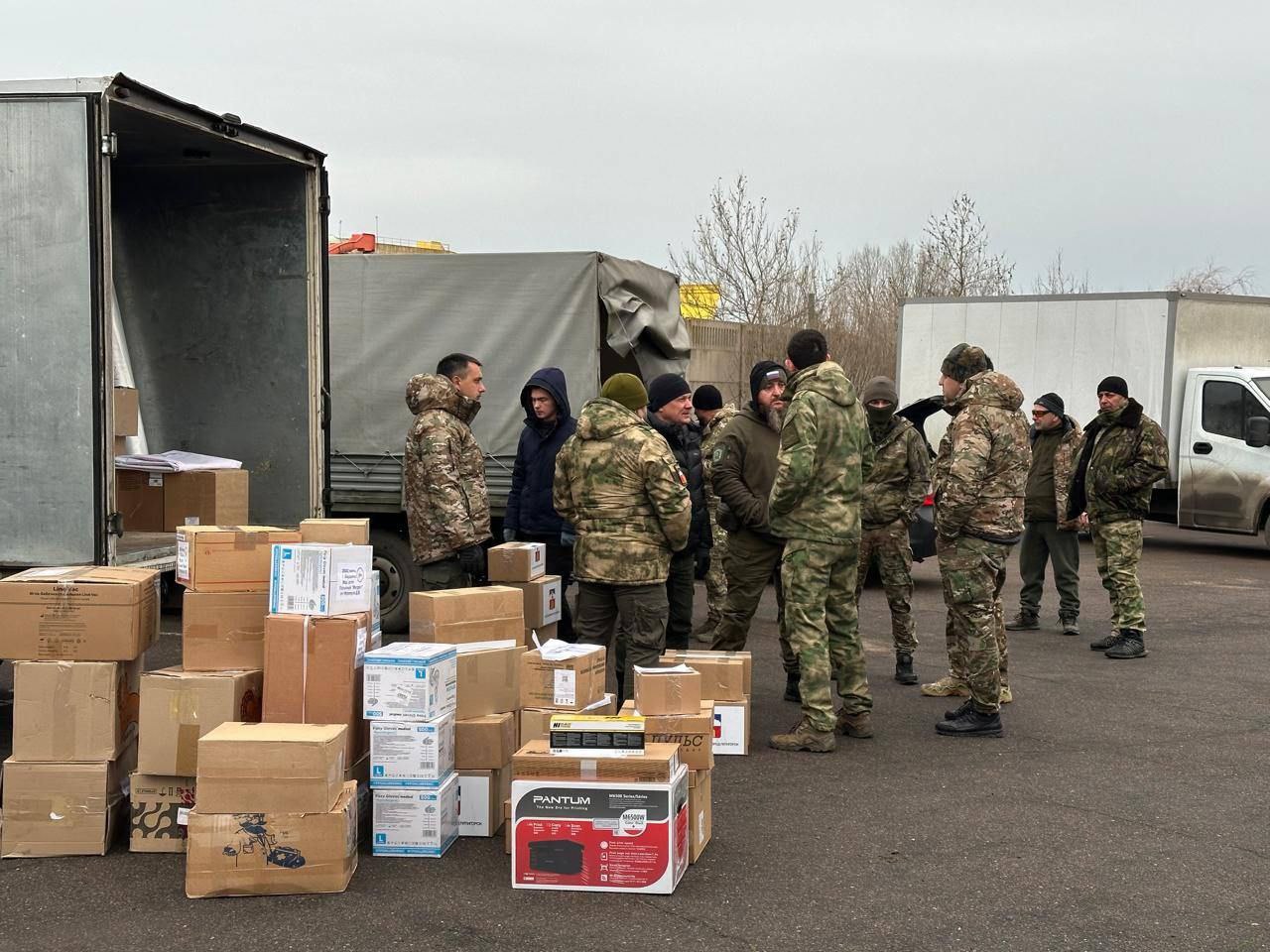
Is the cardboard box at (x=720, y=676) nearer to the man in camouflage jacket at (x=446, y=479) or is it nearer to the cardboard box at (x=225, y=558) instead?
the man in camouflage jacket at (x=446, y=479)

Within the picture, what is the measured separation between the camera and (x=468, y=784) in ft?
17.8

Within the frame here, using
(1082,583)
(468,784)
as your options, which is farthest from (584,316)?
(1082,583)

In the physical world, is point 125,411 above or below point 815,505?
above

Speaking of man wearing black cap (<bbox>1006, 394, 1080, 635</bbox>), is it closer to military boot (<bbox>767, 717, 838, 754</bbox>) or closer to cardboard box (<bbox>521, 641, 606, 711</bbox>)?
military boot (<bbox>767, 717, 838, 754</bbox>)

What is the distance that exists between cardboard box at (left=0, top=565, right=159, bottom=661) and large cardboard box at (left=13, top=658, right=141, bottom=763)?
58mm

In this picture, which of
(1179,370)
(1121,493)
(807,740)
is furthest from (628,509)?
(1179,370)

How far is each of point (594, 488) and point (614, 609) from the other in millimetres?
693

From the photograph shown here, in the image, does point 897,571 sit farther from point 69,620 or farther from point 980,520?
point 69,620

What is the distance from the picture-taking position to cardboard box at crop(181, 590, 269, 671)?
5.34 m

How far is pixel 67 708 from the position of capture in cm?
A: 521

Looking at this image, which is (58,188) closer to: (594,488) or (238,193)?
(238,193)

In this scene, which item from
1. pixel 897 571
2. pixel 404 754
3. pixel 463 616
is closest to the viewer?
pixel 404 754

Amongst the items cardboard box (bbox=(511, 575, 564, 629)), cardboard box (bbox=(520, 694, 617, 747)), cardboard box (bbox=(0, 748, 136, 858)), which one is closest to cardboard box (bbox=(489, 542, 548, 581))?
cardboard box (bbox=(511, 575, 564, 629))

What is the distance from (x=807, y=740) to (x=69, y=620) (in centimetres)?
350
